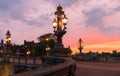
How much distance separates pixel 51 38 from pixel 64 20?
108367mm

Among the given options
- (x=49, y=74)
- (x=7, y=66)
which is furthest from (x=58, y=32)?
(x=49, y=74)

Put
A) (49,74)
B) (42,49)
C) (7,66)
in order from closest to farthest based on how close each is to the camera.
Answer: (49,74) → (7,66) → (42,49)

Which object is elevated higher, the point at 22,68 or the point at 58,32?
the point at 58,32

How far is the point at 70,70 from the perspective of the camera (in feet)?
43.6

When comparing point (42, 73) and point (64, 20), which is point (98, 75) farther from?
point (64, 20)

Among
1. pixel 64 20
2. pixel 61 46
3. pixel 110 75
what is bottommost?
pixel 110 75

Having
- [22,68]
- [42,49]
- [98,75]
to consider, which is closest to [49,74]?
[98,75]

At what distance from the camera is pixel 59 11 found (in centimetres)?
4169

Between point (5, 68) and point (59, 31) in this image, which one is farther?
point (5, 68)

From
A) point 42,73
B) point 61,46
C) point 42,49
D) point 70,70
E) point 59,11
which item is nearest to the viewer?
point 42,73

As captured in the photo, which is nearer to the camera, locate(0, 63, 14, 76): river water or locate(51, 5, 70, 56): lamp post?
locate(51, 5, 70, 56): lamp post

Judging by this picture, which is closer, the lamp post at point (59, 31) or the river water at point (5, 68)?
the lamp post at point (59, 31)

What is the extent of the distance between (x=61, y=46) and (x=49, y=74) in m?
29.8

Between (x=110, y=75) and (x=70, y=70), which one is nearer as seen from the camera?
(x=70, y=70)
